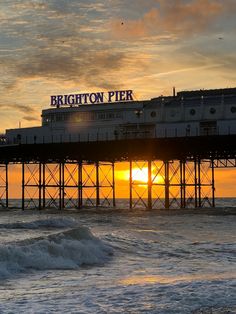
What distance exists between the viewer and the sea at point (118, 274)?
14.3 metres

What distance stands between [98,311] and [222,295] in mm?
3535

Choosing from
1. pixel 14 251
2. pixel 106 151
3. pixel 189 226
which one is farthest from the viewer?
pixel 106 151

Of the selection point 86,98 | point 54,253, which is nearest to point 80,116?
point 86,98

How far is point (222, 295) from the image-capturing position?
15.2 m

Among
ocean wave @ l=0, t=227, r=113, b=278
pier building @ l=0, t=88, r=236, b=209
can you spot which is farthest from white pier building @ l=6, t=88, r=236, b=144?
ocean wave @ l=0, t=227, r=113, b=278

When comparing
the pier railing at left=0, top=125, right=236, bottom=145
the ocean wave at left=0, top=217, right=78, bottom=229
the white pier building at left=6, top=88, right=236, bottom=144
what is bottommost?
the ocean wave at left=0, top=217, right=78, bottom=229

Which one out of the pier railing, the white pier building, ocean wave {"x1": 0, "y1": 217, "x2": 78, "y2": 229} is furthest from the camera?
the white pier building

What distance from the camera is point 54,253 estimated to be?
79.6ft

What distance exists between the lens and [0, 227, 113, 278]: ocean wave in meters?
21.6

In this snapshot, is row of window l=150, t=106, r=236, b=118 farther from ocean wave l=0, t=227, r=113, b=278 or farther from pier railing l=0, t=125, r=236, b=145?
ocean wave l=0, t=227, r=113, b=278

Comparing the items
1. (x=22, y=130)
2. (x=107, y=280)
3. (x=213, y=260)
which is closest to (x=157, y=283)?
(x=107, y=280)

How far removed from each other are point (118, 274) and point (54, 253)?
548cm

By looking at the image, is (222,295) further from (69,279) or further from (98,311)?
(69,279)

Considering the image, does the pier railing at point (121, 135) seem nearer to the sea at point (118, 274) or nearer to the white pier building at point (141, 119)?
the white pier building at point (141, 119)
